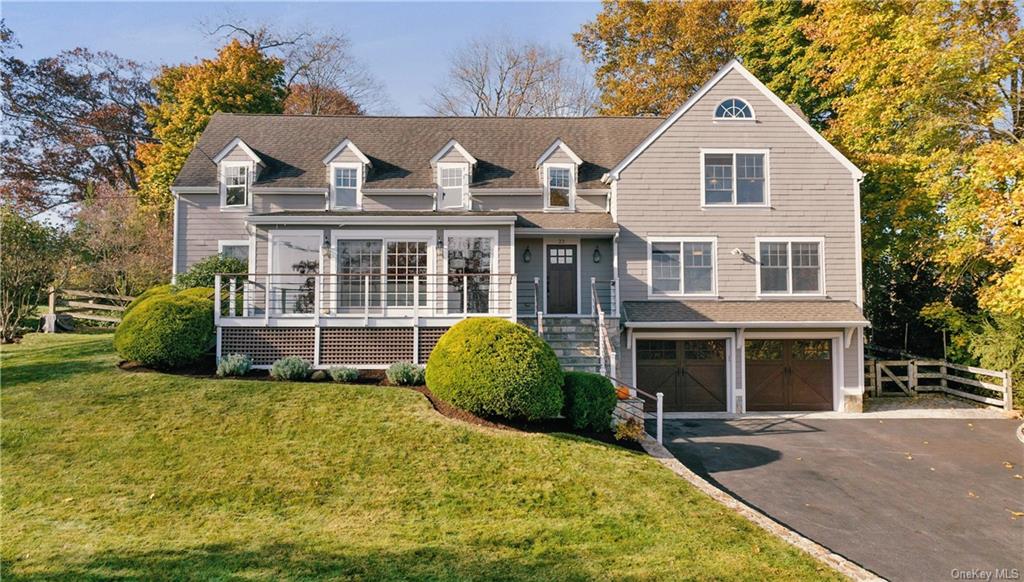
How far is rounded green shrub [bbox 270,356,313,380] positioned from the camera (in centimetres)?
1194

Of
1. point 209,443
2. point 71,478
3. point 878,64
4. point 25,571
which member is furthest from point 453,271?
point 878,64

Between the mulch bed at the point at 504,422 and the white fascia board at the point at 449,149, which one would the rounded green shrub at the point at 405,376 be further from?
the white fascia board at the point at 449,149

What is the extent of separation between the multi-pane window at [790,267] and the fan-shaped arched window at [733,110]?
12.7 ft

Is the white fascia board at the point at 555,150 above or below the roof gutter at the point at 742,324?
above

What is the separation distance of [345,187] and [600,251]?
855 centimetres

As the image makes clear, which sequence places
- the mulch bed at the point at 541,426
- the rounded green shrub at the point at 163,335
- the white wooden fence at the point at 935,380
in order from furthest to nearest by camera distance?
the white wooden fence at the point at 935,380 → the rounded green shrub at the point at 163,335 → the mulch bed at the point at 541,426

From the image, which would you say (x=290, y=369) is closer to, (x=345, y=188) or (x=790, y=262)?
(x=345, y=188)

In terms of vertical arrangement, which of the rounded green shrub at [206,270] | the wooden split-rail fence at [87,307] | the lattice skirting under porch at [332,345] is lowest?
the lattice skirting under porch at [332,345]

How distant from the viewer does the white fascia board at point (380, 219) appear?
1424 cm

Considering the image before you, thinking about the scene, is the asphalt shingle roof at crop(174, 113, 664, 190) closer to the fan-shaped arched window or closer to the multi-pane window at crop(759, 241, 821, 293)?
the fan-shaped arched window

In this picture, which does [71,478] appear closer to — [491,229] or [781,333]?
[491,229]

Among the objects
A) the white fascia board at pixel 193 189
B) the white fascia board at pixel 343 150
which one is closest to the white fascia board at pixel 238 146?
the white fascia board at pixel 193 189

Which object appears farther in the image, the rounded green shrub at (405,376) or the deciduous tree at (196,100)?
the deciduous tree at (196,100)

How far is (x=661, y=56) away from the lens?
28.9 m
